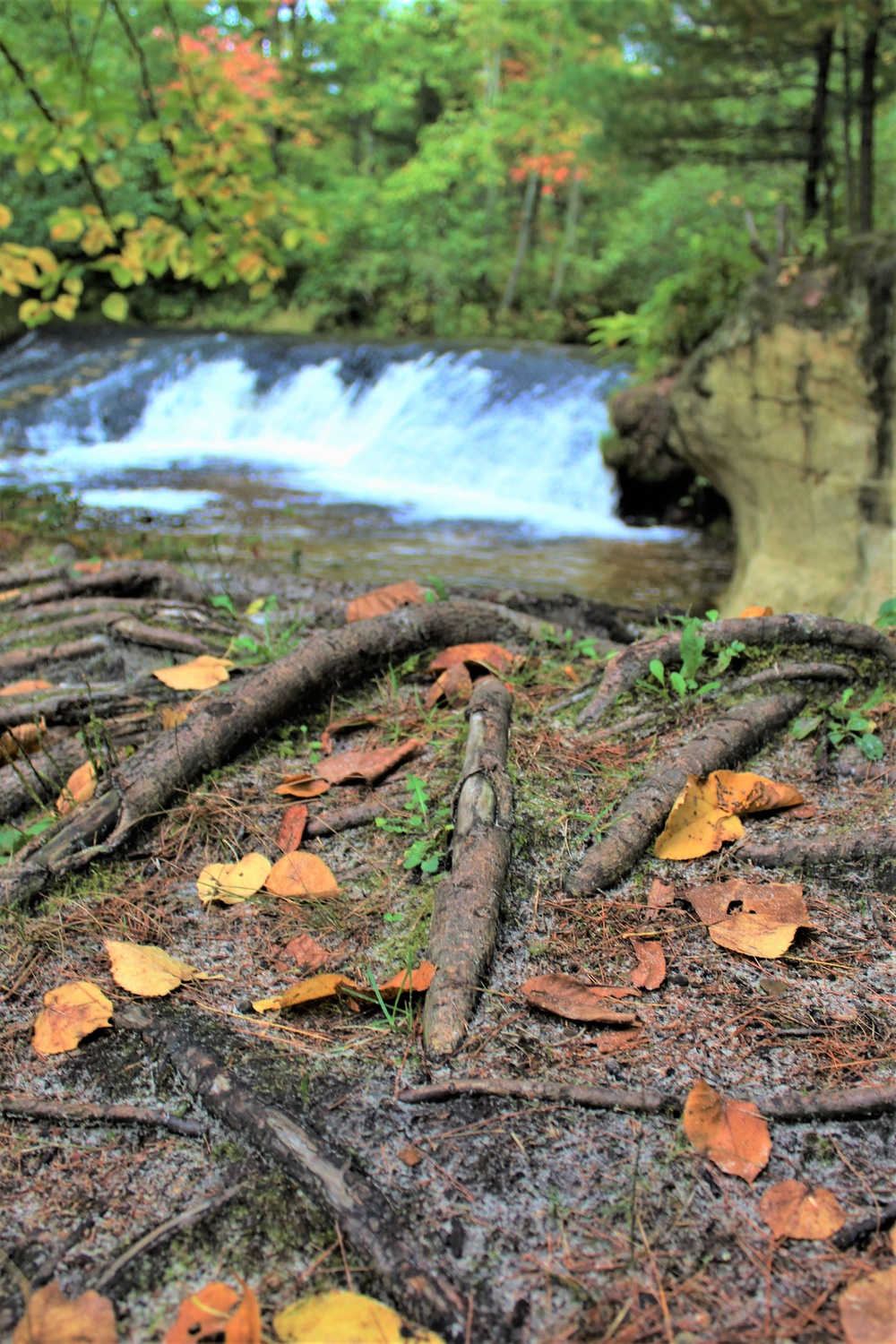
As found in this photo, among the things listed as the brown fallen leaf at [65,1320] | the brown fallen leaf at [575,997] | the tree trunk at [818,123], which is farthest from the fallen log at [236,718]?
the tree trunk at [818,123]

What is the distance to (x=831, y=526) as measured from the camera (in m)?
5.91

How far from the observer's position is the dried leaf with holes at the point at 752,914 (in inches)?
69.6

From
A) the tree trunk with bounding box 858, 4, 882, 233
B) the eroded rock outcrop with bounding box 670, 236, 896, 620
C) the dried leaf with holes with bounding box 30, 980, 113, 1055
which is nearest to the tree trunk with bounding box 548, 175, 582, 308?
the tree trunk with bounding box 858, 4, 882, 233

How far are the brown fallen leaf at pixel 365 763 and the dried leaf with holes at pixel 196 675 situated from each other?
60cm

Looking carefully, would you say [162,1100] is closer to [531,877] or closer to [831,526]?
[531,877]

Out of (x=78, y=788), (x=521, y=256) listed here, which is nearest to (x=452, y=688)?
(x=78, y=788)

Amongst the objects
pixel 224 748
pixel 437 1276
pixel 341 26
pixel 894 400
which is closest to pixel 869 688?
pixel 224 748

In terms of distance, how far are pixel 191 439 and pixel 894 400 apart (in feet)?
39.2

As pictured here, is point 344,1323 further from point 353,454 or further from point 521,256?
point 521,256

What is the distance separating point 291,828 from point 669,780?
39.0 inches

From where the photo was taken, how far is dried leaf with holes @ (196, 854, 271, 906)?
6.61ft

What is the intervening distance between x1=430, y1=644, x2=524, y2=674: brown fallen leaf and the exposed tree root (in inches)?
66.6

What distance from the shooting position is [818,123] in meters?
8.80

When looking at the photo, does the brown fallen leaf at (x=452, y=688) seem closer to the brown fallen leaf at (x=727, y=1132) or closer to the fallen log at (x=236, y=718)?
the fallen log at (x=236, y=718)
